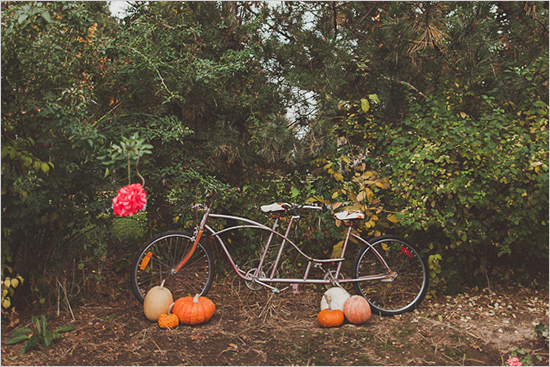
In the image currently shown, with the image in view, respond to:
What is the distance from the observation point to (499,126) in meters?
2.99

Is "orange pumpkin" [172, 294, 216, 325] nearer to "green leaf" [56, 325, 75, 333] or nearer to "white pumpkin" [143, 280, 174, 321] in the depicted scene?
"white pumpkin" [143, 280, 174, 321]

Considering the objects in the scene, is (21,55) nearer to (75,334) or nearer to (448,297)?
(75,334)

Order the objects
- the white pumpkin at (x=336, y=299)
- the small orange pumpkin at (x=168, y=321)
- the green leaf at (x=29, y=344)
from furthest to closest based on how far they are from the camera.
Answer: the white pumpkin at (x=336, y=299) → the small orange pumpkin at (x=168, y=321) → the green leaf at (x=29, y=344)

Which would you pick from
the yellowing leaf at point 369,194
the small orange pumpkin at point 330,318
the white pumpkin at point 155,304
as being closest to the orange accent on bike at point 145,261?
the white pumpkin at point 155,304

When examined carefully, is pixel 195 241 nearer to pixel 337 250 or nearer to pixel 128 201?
pixel 128 201

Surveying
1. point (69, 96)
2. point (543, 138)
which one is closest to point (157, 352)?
point (69, 96)

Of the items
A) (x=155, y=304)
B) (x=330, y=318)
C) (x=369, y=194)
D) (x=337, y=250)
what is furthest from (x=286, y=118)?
(x=155, y=304)

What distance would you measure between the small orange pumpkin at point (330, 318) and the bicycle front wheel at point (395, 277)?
1.27ft

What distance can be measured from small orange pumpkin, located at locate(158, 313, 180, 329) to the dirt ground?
40 millimetres

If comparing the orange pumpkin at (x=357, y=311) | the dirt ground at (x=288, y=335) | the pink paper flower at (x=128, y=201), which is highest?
the pink paper flower at (x=128, y=201)

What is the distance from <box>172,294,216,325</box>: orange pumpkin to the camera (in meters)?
2.87

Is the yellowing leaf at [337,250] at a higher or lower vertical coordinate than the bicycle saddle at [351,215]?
lower

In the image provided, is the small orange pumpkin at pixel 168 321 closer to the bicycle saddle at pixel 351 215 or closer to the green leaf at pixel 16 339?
the green leaf at pixel 16 339

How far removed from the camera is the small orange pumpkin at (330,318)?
9.64 feet
